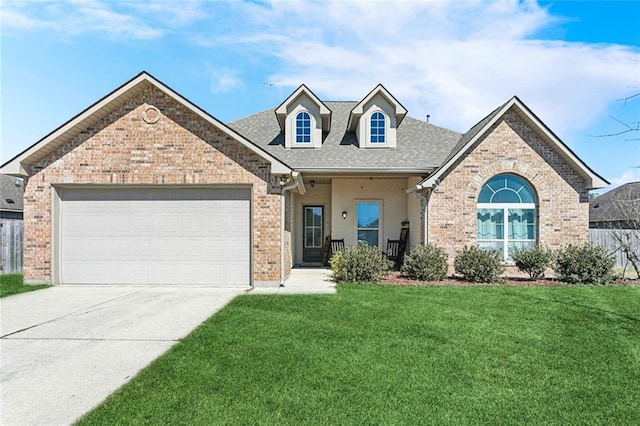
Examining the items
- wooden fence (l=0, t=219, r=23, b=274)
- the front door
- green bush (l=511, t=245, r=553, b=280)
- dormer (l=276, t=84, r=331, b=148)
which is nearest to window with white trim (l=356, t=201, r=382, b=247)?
the front door

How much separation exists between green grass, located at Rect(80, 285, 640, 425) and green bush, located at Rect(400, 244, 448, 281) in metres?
3.41

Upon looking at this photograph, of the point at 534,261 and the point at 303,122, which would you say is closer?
the point at 534,261

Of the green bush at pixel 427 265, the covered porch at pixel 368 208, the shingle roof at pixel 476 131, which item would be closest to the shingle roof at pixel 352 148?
the shingle roof at pixel 476 131

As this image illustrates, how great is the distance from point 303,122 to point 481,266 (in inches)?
325

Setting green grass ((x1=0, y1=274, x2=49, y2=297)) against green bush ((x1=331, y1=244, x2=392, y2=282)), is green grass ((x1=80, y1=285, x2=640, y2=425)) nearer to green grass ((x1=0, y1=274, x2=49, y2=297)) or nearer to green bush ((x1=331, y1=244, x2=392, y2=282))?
green bush ((x1=331, y1=244, x2=392, y2=282))

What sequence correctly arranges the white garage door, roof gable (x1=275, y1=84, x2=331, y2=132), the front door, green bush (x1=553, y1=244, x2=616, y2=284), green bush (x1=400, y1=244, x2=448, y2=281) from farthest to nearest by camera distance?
the front door, roof gable (x1=275, y1=84, x2=331, y2=132), green bush (x1=400, y1=244, x2=448, y2=281), green bush (x1=553, y1=244, x2=616, y2=284), the white garage door

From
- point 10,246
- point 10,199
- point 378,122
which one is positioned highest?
point 378,122

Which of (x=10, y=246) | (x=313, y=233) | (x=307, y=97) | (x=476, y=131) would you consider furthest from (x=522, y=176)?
(x=10, y=246)

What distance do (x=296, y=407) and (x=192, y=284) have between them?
7.83 meters

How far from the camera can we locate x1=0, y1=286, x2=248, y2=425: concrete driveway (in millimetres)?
3920

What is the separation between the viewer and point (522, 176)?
1232 cm

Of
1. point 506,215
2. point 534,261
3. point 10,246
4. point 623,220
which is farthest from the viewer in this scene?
point 623,220

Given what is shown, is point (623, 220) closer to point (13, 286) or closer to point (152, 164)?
point (152, 164)

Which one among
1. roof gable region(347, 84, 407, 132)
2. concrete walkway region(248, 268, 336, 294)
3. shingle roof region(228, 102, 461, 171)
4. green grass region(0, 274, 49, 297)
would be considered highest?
roof gable region(347, 84, 407, 132)
